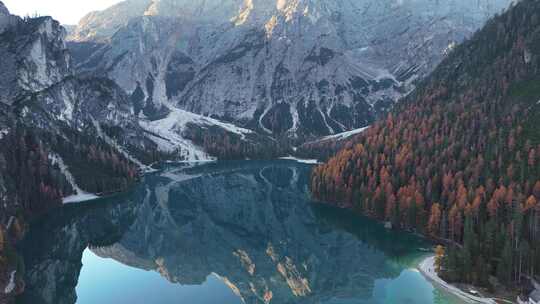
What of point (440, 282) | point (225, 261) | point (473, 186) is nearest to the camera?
point (440, 282)

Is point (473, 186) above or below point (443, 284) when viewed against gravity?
above

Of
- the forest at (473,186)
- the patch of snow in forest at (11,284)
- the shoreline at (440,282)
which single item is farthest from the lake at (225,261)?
the forest at (473,186)

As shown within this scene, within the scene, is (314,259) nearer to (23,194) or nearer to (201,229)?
(201,229)

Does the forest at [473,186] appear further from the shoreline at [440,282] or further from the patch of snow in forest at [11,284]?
the patch of snow in forest at [11,284]

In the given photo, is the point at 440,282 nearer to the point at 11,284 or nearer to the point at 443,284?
the point at 443,284

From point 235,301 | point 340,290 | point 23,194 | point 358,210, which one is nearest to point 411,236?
point 358,210

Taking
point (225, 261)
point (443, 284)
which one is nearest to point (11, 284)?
point (225, 261)

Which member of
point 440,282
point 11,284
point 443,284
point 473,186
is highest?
point 473,186
